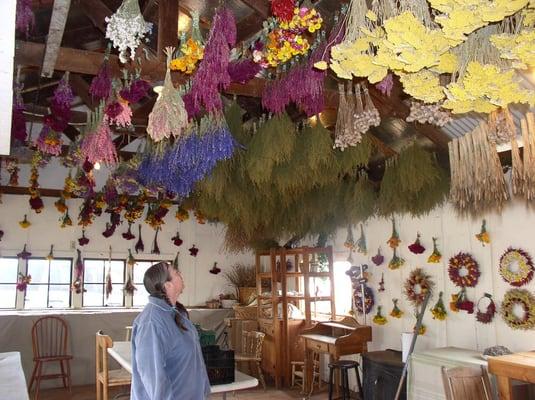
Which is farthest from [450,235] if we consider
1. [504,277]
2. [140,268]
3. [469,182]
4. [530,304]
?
[140,268]

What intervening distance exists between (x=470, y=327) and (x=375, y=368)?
43.3 inches

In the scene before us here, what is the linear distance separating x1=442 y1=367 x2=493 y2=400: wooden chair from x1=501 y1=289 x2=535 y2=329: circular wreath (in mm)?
1100

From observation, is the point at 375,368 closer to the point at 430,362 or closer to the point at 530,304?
the point at 430,362

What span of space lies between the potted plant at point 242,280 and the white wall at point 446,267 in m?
2.66

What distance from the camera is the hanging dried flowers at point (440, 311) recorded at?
5441 mm

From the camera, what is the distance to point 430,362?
15.2ft

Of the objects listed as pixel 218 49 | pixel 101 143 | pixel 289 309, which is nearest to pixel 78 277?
pixel 289 309

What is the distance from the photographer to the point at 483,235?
16.4 ft

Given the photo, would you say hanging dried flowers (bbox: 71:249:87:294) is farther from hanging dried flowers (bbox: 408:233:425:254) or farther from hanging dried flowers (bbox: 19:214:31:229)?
hanging dried flowers (bbox: 408:233:425:254)

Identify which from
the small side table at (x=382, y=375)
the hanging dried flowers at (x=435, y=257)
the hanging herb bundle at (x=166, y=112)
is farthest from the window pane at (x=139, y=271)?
the hanging herb bundle at (x=166, y=112)

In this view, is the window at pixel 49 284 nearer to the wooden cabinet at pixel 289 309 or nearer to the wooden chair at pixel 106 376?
the wooden cabinet at pixel 289 309

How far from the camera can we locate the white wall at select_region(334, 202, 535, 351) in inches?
188

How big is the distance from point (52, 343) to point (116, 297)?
155 centimetres

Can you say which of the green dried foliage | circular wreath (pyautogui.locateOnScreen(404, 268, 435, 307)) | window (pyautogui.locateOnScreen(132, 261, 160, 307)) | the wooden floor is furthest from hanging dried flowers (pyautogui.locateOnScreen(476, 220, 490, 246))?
window (pyautogui.locateOnScreen(132, 261, 160, 307))
